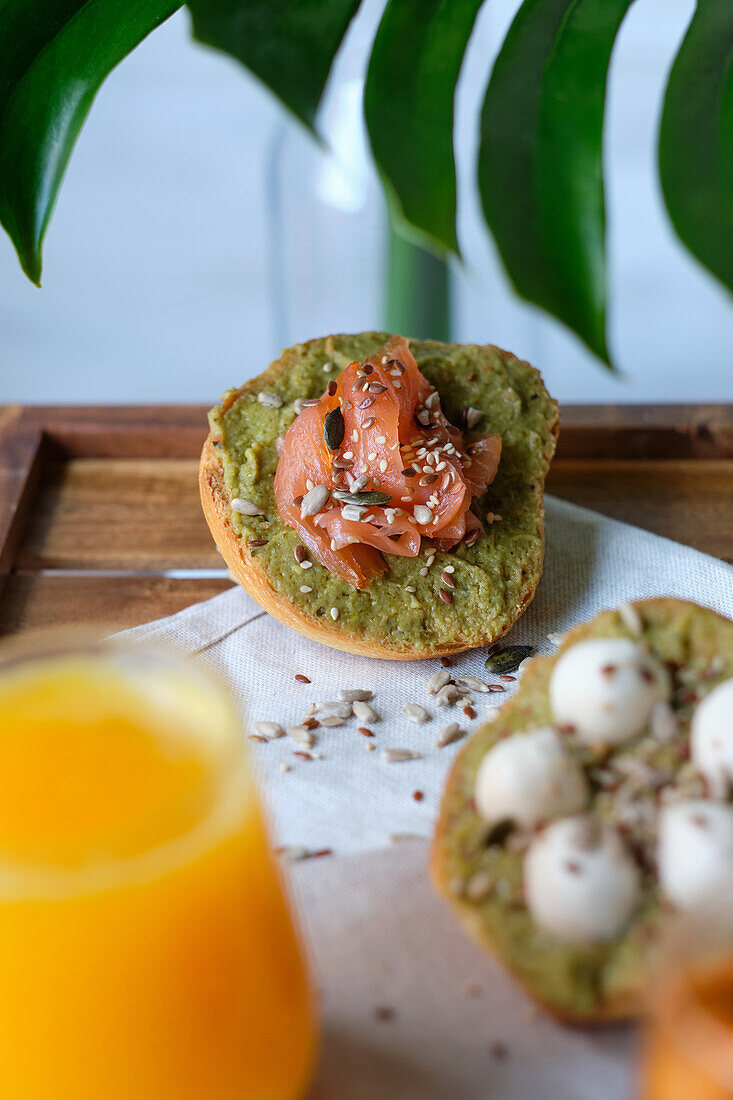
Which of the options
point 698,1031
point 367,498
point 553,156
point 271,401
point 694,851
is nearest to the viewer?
point 698,1031

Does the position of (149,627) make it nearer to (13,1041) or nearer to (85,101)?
(85,101)

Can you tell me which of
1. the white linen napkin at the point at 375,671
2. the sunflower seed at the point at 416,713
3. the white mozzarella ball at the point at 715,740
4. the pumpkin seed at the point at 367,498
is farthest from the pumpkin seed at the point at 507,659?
the white mozzarella ball at the point at 715,740

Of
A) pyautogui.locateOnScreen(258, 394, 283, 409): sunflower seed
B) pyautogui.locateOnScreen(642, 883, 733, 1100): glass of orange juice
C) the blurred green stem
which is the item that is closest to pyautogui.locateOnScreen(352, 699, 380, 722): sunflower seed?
pyautogui.locateOnScreen(258, 394, 283, 409): sunflower seed

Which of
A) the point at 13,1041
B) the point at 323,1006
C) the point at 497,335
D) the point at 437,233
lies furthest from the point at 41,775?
the point at 497,335

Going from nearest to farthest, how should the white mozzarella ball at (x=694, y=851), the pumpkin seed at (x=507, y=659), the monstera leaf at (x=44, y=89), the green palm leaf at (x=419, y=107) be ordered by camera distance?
Result: 1. the white mozzarella ball at (x=694, y=851)
2. the green palm leaf at (x=419, y=107)
3. the monstera leaf at (x=44, y=89)
4. the pumpkin seed at (x=507, y=659)

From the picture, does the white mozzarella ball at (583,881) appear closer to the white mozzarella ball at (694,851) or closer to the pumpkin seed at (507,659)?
the white mozzarella ball at (694,851)

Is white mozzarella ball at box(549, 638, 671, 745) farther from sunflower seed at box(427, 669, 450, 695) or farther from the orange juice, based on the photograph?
sunflower seed at box(427, 669, 450, 695)

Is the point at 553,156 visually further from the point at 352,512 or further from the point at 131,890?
the point at 131,890

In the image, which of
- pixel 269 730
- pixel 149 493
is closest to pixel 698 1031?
pixel 269 730
